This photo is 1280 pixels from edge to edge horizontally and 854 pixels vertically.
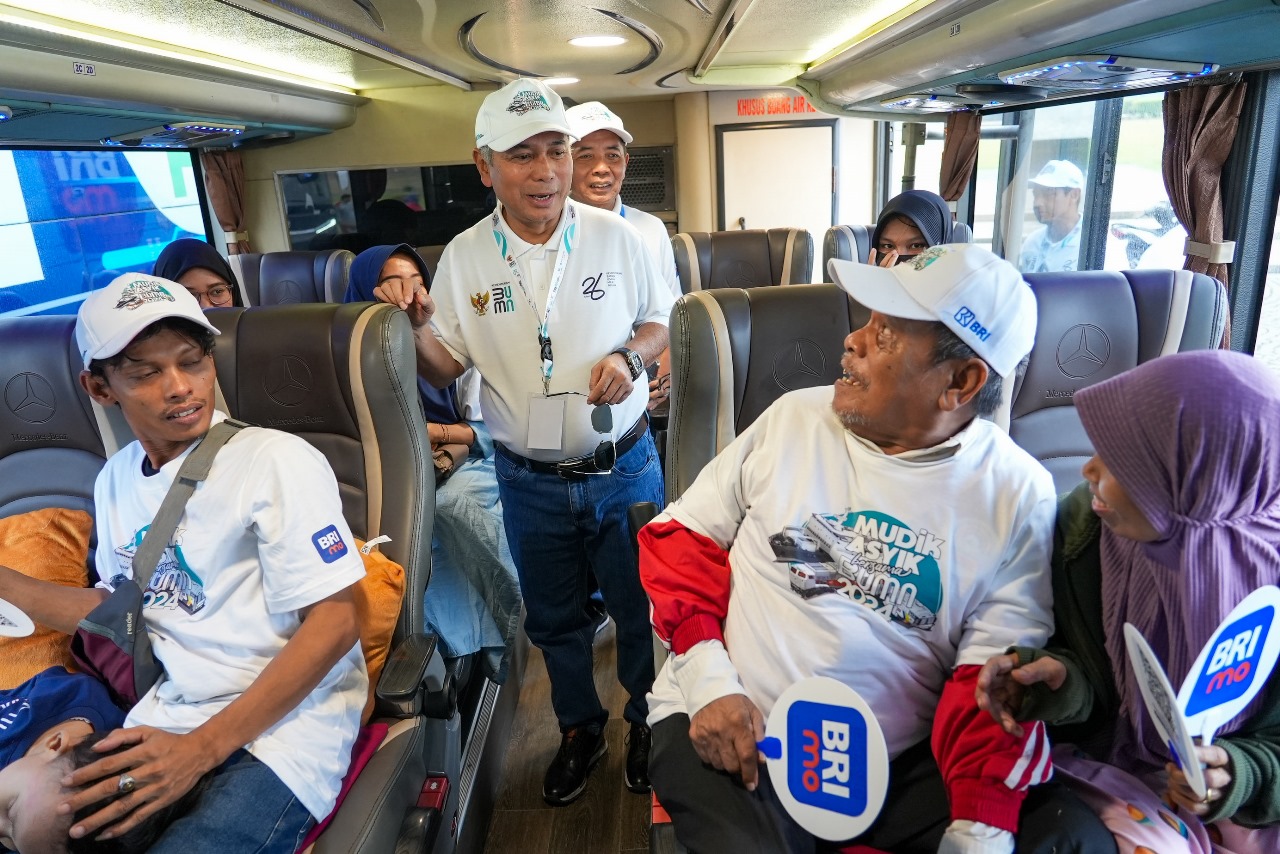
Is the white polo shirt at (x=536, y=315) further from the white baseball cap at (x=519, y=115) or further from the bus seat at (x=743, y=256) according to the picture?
the bus seat at (x=743, y=256)

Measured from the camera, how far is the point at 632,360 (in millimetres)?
2023

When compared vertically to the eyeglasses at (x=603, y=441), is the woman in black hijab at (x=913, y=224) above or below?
above

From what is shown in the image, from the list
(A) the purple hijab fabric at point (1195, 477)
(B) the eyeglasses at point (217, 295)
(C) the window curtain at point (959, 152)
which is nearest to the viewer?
(A) the purple hijab fabric at point (1195, 477)

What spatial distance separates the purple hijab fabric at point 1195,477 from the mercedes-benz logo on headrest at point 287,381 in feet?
5.34

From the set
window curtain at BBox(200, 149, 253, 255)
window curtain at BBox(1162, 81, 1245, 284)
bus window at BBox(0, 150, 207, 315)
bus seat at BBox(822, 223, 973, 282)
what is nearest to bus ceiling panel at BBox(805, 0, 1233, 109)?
window curtain at BBox(1162, 81, 1245, 284)

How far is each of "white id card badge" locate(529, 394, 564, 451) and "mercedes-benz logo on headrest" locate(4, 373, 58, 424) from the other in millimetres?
1188

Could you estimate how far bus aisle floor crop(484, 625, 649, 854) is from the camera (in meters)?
2.25

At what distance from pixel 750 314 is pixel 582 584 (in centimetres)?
96

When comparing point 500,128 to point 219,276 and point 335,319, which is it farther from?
point 219,276

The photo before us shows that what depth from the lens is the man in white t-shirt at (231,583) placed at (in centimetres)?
138

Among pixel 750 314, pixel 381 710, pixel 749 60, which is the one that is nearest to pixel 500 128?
pixel 750 314

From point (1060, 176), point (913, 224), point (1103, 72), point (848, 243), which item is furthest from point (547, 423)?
point (1060, 176)

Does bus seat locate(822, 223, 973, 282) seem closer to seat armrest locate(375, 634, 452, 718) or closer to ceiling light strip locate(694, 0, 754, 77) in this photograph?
ceiling light strip locate(694, 0, 754, 77)

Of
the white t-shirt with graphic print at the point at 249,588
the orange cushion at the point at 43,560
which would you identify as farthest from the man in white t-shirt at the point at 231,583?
the orange cushion at the point at 43,560
